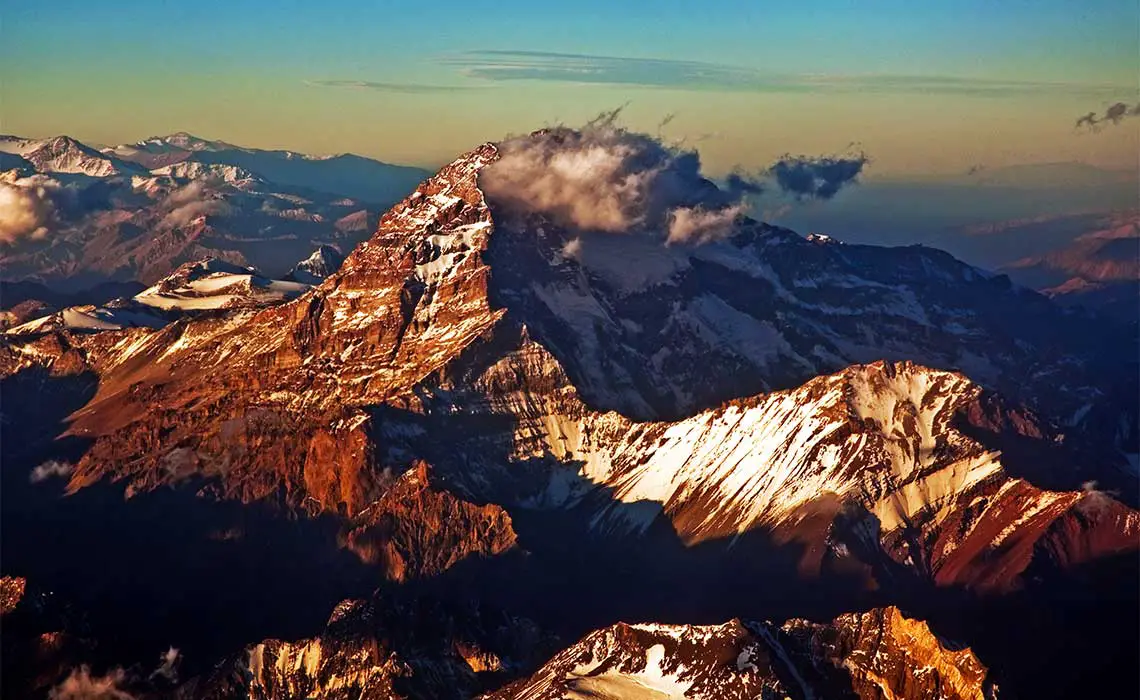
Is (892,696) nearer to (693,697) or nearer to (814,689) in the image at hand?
(814,689)

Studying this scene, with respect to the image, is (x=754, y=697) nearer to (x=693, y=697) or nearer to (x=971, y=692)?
(x=693, y=697)

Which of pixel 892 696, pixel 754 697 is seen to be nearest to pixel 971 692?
pixel 892 696

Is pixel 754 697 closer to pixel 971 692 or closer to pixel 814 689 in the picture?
pixel 814 689

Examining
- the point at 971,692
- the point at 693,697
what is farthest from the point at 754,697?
the point at 971,692

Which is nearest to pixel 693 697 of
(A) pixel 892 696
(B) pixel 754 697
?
(B) pixel 754 697

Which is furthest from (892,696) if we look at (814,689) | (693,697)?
(693,697)
